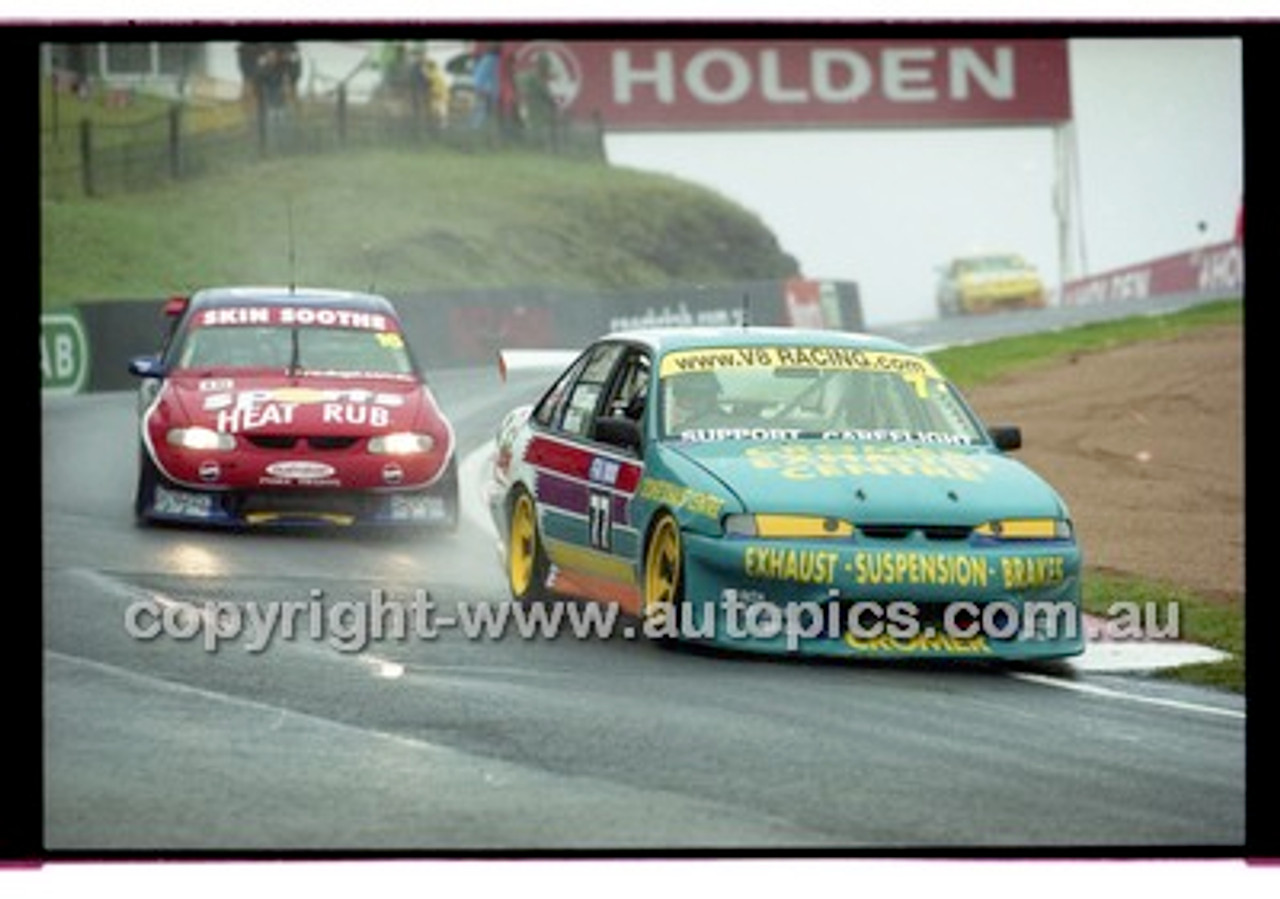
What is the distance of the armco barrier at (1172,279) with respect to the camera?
12484mm

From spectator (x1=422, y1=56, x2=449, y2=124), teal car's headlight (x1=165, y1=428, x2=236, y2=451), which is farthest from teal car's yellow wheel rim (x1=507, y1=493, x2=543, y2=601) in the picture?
spectator (x1=422, y1=56, x2=449, y2=124)

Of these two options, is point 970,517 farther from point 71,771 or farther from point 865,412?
point 71,771

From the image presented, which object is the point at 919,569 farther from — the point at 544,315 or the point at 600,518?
the point at 544,315

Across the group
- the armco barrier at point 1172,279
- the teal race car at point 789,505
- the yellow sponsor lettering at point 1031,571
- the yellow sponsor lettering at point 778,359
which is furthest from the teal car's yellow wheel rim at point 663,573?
the armco barrier at point 1172,279

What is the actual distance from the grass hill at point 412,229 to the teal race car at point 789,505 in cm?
36

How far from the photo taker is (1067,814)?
10797 mm

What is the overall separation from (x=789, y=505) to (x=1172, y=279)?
7.12 feet

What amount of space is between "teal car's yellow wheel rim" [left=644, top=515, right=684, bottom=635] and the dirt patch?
1444 millimetres

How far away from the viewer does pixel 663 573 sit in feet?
40.2

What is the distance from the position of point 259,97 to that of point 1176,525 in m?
4.51

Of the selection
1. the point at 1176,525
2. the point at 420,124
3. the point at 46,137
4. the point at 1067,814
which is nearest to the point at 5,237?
the point at 46,137

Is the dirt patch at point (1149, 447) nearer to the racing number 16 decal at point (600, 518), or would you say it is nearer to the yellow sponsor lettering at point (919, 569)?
the yellow sponsor lettering at point (919, 569)

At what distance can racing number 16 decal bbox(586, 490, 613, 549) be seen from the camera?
1262 cm
